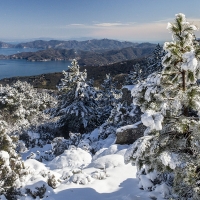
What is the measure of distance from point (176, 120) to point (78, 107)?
1590 cm

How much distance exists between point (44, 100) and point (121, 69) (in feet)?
255

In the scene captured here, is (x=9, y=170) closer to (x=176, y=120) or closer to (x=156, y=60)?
(x=176, y=120)

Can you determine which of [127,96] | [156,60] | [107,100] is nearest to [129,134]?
[127,96]

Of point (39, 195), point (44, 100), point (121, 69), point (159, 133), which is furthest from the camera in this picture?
point (121, 69)

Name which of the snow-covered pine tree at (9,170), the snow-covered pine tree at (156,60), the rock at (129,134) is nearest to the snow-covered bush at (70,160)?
the rock at (129,134)

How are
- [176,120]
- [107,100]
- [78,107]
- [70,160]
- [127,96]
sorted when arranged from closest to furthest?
1. [176,120]
2. [70,160]
3. [127,96]
4. [78,107]
5. [107,100]

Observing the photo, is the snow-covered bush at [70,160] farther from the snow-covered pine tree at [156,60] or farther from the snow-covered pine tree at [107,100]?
the snow-covered pine tree at [156,60]

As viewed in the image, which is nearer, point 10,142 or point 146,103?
point 146,103

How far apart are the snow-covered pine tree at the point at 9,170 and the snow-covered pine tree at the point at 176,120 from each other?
167 inches

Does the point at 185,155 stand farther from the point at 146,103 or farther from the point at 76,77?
the point at 76,77

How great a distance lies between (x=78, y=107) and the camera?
19.6 metres

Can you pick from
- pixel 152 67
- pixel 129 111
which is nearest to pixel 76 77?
pixel 129 111

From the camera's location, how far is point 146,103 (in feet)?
14.1

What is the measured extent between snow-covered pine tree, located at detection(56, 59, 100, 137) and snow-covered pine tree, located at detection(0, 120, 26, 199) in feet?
38.5
